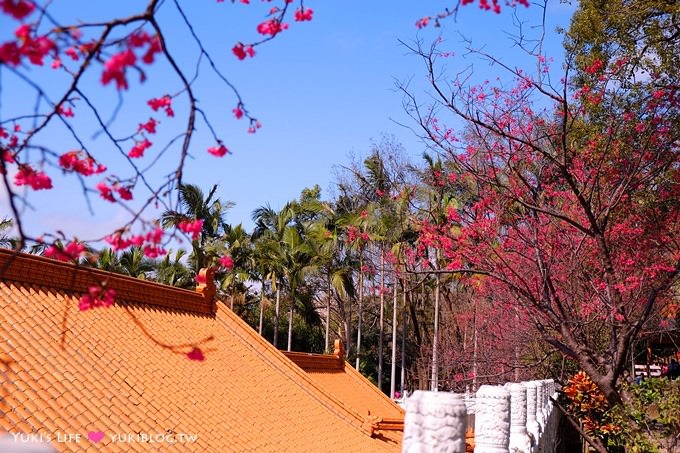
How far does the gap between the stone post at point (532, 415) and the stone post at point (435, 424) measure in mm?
5500

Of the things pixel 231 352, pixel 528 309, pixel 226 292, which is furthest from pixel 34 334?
pixel 226 292

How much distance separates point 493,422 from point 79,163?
134 inches

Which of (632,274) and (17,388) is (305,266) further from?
(17,388)

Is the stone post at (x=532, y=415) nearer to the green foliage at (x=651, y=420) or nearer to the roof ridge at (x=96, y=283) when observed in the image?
the green foliage at (x=651, y=420)

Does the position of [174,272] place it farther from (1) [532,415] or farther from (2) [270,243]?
(1) [532,415]

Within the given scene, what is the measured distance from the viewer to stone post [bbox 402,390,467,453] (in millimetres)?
3148

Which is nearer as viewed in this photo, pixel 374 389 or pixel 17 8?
pixel 17 8

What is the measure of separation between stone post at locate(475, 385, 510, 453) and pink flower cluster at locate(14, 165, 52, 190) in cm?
344

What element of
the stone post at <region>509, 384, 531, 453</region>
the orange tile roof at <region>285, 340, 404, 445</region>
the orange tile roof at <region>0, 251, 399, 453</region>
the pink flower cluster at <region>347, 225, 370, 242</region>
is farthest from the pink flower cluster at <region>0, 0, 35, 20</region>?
the pink flower cluster at <region>347, 225, 370, 242</region>

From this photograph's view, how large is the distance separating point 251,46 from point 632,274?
823 centimetres

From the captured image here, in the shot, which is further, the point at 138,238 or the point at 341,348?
the point at 341,348

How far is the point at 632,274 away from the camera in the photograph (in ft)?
34.2

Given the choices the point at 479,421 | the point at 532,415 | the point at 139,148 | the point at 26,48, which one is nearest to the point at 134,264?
the point at 532,415

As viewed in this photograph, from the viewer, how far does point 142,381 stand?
713cm
